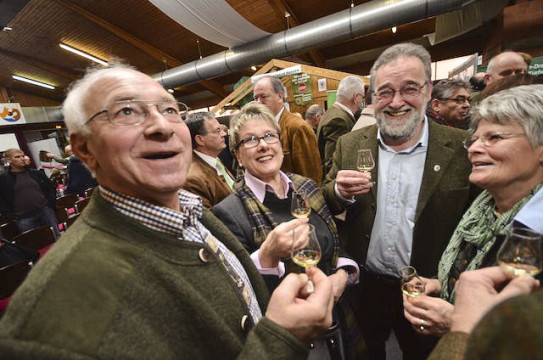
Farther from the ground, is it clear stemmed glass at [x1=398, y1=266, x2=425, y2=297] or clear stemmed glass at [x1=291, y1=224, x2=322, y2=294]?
clear stemmed glass at [x1=291, y1=224, x2=322, y2=294]

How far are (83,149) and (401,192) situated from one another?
1.80 m

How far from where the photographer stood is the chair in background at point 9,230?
4.37 m

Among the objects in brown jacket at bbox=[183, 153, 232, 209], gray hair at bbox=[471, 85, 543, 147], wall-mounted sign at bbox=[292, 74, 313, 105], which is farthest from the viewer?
wall-mounted sign at bbox=[292, 74, 313, 105]

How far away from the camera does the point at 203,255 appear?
91cm

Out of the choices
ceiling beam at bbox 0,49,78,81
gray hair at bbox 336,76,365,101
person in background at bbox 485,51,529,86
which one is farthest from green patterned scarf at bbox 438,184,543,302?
ceiling beam at bbox 0,49,78,81

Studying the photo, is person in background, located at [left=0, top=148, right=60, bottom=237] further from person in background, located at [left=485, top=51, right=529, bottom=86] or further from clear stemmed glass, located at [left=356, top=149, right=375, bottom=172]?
person in background, located at [left=485, top=51, right=529, bottom=86]

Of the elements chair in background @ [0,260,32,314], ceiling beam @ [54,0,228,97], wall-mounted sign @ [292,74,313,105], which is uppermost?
ceiling beam @ [54,0,228,97]

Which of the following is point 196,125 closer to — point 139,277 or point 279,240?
point 279,240

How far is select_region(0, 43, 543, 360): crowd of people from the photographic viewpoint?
623 millimetres

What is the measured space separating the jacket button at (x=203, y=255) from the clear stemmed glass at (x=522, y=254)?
1.10m

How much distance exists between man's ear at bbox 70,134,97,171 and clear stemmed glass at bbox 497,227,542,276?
159 centimetres

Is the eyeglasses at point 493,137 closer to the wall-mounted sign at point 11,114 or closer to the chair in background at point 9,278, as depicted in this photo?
the chair in background at point 9,278

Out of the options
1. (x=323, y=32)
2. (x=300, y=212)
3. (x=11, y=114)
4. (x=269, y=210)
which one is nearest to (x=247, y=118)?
(x=269, y=210)

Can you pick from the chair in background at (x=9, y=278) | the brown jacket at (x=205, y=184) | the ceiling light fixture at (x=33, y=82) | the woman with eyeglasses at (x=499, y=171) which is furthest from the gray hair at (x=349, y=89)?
the ceiling light fixture at (x=33, y=82)
